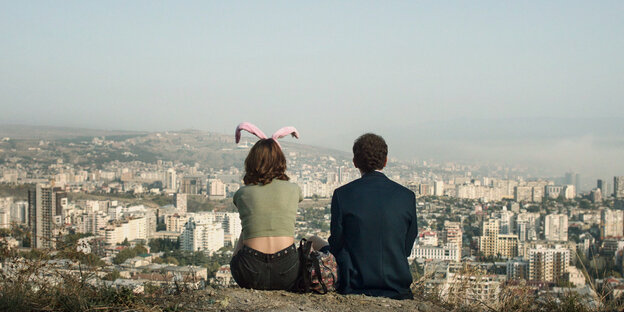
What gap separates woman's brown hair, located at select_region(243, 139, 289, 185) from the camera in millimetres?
3371

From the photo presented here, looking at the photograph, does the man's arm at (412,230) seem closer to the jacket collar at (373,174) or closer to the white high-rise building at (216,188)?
the jacket collar at (373,174)

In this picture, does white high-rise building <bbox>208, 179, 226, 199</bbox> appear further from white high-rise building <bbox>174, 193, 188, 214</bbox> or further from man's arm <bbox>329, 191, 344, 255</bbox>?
man's arm <bbox>329, 191, 344, 255</bbox>

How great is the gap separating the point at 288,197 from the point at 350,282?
60 cm

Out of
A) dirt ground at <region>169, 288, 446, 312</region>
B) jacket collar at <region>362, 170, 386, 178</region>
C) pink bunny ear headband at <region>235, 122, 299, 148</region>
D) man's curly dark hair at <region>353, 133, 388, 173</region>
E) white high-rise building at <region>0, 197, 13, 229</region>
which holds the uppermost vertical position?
pink bunny ear headband at <region>235, 122, 299, 148</region>

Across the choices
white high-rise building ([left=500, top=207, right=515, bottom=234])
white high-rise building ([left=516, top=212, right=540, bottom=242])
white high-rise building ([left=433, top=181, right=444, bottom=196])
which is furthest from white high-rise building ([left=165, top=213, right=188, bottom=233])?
white high-rise building ([left=433, top=181, right=444, bottom=196])

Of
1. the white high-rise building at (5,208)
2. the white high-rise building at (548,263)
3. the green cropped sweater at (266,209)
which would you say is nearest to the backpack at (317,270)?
the green cropped sweater at (266,209)

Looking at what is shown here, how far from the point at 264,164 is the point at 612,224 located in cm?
2958

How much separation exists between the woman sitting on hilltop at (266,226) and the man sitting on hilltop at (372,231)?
265 mm

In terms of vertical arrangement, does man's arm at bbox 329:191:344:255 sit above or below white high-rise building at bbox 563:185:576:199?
above

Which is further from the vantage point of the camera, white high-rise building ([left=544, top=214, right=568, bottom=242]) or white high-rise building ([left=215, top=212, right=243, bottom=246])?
white high-rise building ([left=544, top=214, right=568, bottom=242])

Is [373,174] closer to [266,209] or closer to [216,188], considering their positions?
[266,209]

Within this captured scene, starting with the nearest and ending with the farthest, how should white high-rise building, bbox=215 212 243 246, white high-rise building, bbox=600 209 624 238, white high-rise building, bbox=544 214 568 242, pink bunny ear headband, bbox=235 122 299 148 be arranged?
pink bunny ear headband, bbox=235 122 299 148
white high-rise building, bbox=215 212 243 246
white high-rise building, bbox=600 209 624 238
white high-rise building, bbox=544 214 568 242

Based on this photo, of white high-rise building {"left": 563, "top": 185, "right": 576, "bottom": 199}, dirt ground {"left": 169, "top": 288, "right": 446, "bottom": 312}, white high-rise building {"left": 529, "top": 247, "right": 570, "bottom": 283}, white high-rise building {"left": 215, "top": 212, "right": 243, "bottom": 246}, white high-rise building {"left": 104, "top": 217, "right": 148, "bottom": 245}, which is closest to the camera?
dirt ground {"left": 169, "top": 288, "right": 446, "bottom": 312}

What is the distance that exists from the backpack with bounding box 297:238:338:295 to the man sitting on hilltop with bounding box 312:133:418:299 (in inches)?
2.0
